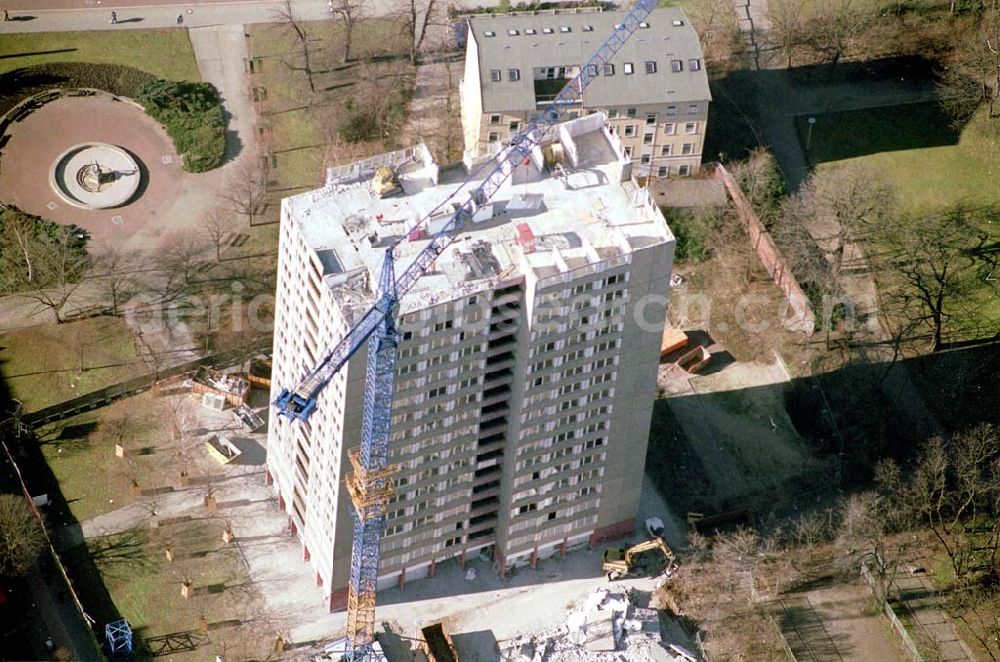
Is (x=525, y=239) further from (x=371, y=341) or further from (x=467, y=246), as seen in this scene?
(x=371, y=341)

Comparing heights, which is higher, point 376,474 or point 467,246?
point 467,246

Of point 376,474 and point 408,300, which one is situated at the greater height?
point 408,300

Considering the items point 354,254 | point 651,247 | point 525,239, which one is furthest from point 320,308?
point 651,247

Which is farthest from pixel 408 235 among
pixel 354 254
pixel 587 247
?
pixel 587 247

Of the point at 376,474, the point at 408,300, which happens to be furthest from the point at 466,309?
the point at 376,474

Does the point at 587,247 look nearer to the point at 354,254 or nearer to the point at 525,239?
the point at 525,239

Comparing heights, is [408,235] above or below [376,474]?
above

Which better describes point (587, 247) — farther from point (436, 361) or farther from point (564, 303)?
point (436, 361)
